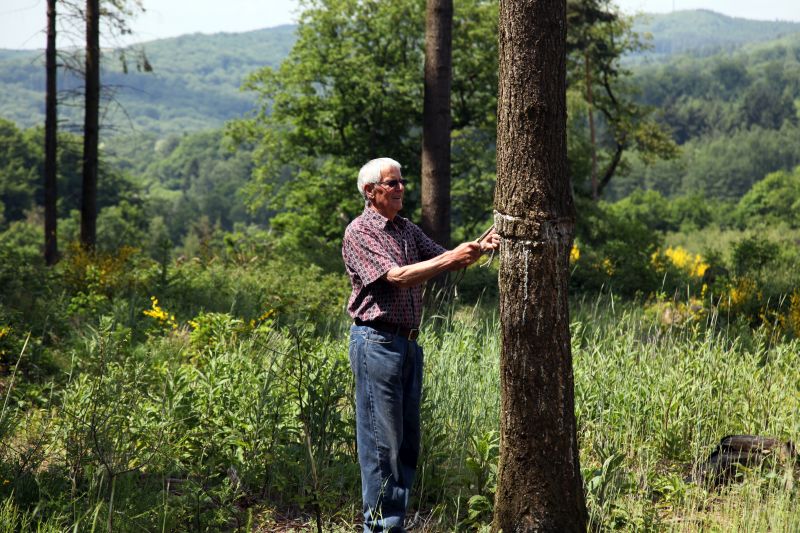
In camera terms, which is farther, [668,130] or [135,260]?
[668,130]

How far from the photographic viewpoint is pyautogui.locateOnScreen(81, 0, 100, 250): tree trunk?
15766mm

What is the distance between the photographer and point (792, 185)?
7306 centimetres

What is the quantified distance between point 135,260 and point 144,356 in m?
9.01

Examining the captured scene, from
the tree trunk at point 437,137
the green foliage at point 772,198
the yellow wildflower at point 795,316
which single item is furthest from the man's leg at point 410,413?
the green foliage at point 772,198

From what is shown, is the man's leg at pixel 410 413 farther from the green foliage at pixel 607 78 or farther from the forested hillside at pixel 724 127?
the forested hillside at pixel 724 127

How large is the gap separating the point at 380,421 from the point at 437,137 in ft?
22.8

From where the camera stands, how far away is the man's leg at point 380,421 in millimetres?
3887

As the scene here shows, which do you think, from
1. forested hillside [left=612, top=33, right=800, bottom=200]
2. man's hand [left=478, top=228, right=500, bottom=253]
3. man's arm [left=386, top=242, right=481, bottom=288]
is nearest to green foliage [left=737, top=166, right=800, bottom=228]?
forested hillside [left=612, top=33, right=800, bottom=200]

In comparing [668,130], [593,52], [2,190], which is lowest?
[2,190]

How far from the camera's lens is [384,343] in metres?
3.88

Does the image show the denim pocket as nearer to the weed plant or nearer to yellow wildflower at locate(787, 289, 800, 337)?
the weed plant

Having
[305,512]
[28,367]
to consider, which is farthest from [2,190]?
[305,512]

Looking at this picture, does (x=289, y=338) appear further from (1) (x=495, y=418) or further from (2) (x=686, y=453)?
(2) (x=686, y=453)

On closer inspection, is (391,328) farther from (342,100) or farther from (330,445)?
(342,100)
